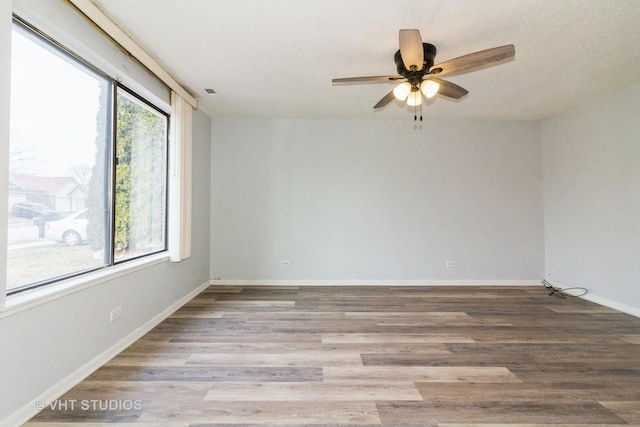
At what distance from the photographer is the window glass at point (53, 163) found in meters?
1.74

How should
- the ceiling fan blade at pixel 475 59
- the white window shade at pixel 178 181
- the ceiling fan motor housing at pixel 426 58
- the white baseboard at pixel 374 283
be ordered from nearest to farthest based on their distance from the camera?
1. the ceiling fan blade at pixel 475 59
2. the ceiling fan motor housing at pixel 426 58
3. the white window shade at pixel 178 181
4. the white baseboard at pixel 374 283

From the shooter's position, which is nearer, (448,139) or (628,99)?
(628,99)

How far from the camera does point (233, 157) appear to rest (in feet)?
15.1

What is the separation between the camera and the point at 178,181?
3303 mm

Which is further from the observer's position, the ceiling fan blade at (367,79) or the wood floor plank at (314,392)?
the ceiling fan blade at (367,79)

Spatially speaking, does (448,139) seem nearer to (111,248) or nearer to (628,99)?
(628,99)

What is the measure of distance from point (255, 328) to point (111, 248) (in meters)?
1.52

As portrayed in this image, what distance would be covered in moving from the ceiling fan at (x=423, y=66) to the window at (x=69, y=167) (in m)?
2.00

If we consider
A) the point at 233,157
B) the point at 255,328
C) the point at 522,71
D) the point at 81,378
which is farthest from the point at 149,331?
the point at 522,71

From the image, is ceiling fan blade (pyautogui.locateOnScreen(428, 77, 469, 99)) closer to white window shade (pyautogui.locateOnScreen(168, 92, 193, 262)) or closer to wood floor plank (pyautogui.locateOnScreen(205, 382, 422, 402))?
wood floor plank (pyautogui.locateOnScreen(205, 382, 422, 402))

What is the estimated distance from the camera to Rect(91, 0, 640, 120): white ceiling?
2.05m

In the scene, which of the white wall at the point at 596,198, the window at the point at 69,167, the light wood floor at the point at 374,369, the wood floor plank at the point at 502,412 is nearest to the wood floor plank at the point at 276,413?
the light wood floor at the point at 374,369

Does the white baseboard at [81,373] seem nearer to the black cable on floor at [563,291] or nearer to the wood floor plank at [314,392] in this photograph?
the wood floor plank at [314,392]

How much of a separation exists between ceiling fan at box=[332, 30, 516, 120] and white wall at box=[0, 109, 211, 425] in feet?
7.65
